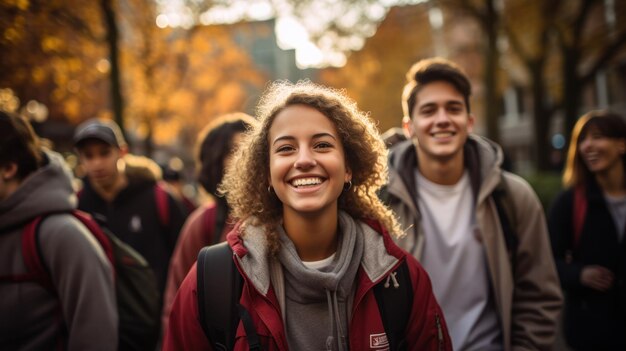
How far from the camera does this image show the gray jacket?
9.32ft

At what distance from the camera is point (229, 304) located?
236 cm

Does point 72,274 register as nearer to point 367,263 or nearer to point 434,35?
point 367,263

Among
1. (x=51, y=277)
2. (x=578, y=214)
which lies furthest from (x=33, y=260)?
(x=578, y=214)

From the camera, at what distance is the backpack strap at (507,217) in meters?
3.30

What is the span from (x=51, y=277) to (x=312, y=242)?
1.39m

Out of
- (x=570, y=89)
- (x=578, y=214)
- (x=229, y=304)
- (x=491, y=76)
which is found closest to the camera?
(x=229, y=304)

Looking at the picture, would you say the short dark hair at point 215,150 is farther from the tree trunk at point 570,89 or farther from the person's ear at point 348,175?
the tree trunk at point 570,89

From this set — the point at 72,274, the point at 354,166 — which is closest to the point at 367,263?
the point at 354,166

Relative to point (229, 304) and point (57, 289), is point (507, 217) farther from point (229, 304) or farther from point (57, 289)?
point (57, 289)

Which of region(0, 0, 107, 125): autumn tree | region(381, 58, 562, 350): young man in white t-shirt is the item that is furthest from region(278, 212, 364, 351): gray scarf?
region(0, 0, 107, 125): autumn tree

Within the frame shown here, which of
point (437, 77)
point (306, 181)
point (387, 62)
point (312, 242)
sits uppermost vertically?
point (387, 62)

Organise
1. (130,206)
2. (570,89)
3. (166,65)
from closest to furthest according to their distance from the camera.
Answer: (130,206), (570,89), (166,65)

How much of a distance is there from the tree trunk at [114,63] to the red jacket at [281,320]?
8.04 metres

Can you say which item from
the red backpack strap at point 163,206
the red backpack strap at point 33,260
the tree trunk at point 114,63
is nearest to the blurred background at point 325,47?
the tree trunk at point 114,63
